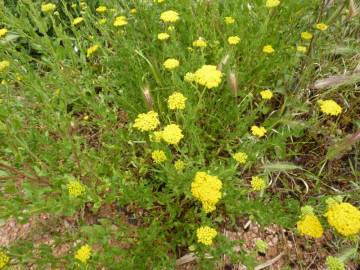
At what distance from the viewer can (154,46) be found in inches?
88.7

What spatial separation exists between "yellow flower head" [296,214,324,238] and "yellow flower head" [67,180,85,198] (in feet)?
2.83

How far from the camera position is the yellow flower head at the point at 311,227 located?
4.14 feet

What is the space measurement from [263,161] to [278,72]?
0.68 metres

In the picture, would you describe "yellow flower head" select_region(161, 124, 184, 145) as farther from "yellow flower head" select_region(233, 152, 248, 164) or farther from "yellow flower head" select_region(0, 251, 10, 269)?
"yellow flower head" select_region(0, 251, 10, 269)

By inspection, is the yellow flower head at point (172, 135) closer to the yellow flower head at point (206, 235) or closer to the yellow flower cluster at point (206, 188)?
the yellow flower cluster at point (206, 188)

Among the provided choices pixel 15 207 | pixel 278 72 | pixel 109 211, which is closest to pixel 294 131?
pixel 278 72

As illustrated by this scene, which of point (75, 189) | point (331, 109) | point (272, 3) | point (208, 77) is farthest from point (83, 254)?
point (272, 3)

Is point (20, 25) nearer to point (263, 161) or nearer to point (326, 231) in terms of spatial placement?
point (263, 161)

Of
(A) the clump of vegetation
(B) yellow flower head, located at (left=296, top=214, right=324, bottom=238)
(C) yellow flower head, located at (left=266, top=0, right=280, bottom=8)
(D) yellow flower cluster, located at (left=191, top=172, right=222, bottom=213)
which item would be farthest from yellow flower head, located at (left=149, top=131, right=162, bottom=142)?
(C) yellow flower head, located at (left=266, top=0, right=280, bottom=8)

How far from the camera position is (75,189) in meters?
1.33

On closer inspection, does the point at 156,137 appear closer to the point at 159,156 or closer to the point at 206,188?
the point at 159,156

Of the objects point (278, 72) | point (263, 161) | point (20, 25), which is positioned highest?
point (20, 25)

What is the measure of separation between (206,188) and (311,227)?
421 mm

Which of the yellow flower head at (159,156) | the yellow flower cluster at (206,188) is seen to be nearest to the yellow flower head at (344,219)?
the yellow flower cluster at (206,188)
